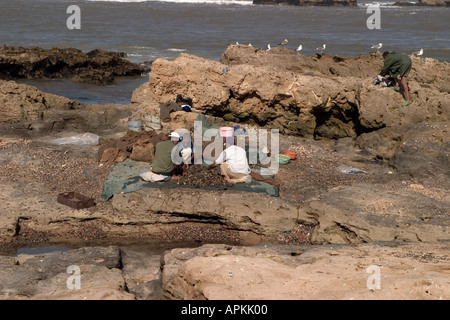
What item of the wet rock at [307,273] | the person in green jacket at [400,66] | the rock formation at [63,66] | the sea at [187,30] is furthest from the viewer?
the sea at [187,30]

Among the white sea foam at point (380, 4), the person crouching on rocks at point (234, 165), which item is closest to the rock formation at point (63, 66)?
the person crouching on rocks at point (234, 165)

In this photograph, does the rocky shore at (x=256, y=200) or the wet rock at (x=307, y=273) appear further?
the rocky shore at (x=256, y=200)

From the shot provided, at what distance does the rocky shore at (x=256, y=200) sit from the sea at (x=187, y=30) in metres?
8.05

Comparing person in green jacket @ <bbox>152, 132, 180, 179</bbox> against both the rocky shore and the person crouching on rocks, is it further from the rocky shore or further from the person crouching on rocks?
the person crouching on rocks

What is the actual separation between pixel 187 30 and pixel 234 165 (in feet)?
109

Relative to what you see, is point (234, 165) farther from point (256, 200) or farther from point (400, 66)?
point (400, 66)

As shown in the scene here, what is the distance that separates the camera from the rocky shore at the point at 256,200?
23.2ft

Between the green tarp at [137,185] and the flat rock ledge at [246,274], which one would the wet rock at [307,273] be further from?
the green tarp at [137,185]

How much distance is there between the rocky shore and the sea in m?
8.05

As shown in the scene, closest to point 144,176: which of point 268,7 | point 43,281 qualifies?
point 43,281

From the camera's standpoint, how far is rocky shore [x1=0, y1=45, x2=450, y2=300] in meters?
7.08

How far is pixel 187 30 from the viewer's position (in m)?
43.4
